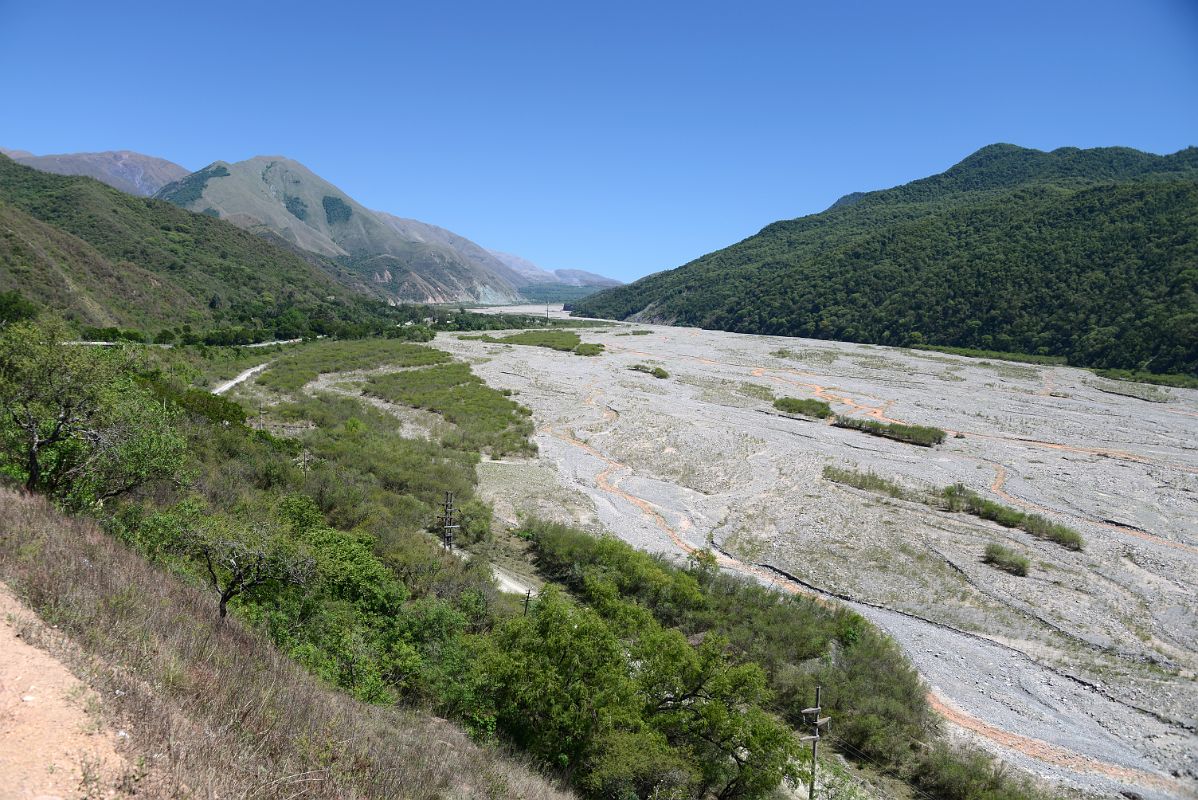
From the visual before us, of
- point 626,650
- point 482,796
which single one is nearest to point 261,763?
point 482,796

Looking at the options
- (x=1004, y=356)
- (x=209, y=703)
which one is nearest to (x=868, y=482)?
(x=209, y=703)

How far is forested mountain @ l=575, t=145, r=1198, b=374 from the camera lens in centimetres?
7081

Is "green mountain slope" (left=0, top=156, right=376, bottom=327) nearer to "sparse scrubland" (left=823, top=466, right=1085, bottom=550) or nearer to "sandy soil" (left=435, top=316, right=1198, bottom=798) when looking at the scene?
"sandy soil" (left=435, top=316, right=1198, bottom=798)

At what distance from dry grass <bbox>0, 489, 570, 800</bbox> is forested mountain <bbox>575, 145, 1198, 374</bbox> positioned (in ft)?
274

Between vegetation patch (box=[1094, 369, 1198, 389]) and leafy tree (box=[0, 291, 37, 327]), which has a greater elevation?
vegetation patch (box=[1094, 369, 1198, 389])

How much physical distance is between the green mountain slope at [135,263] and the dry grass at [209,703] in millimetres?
56008

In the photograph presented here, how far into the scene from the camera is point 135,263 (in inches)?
2975

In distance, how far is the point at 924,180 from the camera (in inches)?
7210

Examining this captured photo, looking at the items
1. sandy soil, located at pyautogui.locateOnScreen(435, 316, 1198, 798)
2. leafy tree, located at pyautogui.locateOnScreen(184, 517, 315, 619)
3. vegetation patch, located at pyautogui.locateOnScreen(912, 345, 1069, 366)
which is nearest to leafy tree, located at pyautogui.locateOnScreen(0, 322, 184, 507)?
leafy tree, located at pyautogui.locateOnScreen(184, 517, 315, 619)

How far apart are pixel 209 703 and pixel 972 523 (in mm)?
27029

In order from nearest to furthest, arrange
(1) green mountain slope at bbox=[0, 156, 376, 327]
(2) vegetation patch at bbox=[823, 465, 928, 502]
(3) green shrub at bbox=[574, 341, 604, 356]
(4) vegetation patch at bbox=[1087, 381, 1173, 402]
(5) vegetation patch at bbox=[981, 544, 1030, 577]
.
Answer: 1. (5) vegetation patch at bbox=[981, 544, 1030, 577]
2. (2) vegetation patch at bbox=[823, 465, 928, 502]
3. (4) vegetation patch at bbox=[1087, 381, 1173, 402]
4. (1) green mountain slope at bbox=[0, 156, 376, 327]
5. (3) green shrub at bbox=[574, 341, 604, 356]

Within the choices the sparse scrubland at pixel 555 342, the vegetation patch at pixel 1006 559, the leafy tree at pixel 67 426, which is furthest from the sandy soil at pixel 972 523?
the sparse scrubland at pixel 555 342

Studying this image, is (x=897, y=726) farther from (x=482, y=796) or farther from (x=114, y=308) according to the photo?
(x=114, y=308)

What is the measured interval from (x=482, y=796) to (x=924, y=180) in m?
218
